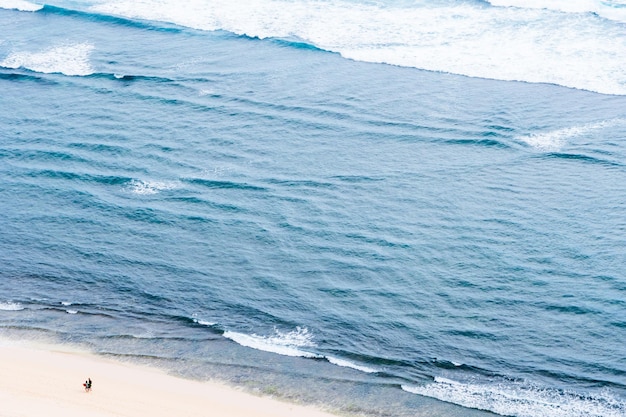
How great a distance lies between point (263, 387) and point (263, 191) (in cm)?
1129

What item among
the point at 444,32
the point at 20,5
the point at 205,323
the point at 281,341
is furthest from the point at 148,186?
the point at 20,5

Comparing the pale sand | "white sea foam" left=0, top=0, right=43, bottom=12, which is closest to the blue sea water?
the pale sand

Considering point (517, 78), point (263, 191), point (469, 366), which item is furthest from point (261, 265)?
point (517, 78)

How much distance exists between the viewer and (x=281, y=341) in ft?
95.3

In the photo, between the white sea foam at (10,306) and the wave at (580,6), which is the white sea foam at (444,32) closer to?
the wave at (580,6)

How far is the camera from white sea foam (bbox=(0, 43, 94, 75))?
47375 millimetres

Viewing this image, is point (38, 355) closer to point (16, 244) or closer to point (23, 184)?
point (16, 244)

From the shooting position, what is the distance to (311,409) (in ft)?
86.0

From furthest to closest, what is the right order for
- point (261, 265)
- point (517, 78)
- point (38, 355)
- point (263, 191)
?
point (517, 78), point (263, 191), point (261, 265), point (38, 355)

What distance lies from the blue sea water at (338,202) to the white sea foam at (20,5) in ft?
15.5

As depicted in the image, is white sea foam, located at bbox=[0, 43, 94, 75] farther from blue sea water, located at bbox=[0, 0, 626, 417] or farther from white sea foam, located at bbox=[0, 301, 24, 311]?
white sea foam, located at bbox=[0, 301, 24, 311]

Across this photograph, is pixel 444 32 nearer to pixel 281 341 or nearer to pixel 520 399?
pixel 281 341

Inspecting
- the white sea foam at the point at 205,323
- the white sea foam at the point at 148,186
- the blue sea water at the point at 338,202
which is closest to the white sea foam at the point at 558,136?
the blue sea water at the point at 338,202

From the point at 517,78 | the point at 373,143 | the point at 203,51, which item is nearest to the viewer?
the point at 373,143
